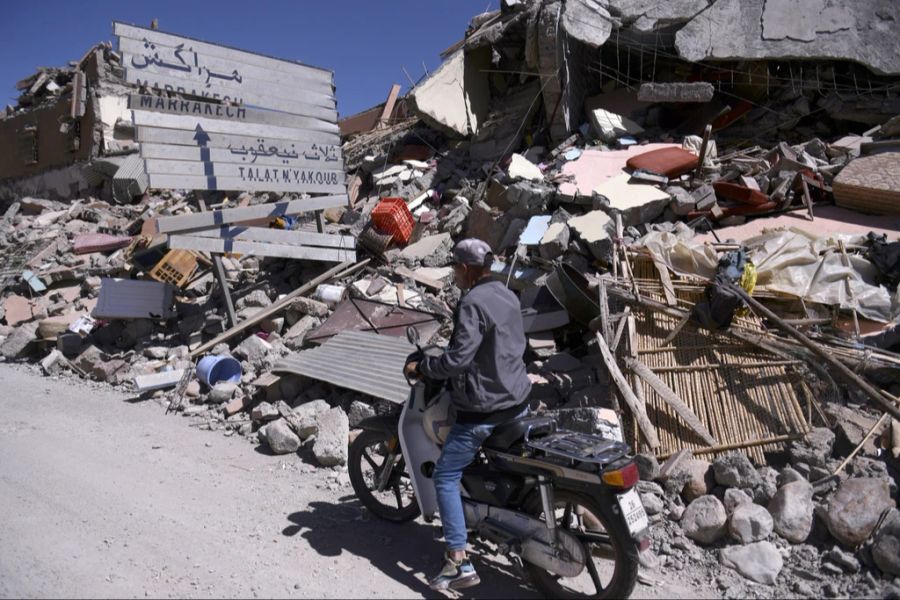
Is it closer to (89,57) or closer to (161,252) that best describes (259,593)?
(161,252)

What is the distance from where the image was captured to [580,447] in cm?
313

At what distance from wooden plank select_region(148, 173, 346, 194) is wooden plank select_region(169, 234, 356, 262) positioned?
67cm

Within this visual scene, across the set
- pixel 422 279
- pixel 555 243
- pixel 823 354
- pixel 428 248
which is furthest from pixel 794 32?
pixel 823 354

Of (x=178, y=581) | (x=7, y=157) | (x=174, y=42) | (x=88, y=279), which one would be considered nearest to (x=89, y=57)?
(x=7, y=157)

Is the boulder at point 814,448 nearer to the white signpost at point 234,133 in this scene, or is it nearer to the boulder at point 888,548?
the boulder at point 888,548

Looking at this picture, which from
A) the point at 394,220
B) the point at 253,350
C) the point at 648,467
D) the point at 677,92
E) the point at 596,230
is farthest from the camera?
the point at 677,92

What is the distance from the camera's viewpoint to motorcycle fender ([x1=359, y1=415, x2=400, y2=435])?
153 inches

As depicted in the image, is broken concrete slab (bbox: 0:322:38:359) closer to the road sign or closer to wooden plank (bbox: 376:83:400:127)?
the road sign

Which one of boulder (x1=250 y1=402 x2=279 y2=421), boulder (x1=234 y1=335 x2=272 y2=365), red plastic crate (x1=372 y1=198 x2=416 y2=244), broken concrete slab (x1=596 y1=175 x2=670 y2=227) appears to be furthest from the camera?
red plastic crate (x1=372 y1=198 x2=416 y2=244)

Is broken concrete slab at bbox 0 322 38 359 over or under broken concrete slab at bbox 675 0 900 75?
under

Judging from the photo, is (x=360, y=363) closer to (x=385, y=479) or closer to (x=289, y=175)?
(x=385, y=479)

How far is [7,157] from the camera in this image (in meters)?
20.6

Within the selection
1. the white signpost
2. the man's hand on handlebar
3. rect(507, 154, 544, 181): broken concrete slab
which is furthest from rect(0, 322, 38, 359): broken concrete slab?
the man's hand on handlebar

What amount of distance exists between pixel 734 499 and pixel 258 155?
25.0 ft
